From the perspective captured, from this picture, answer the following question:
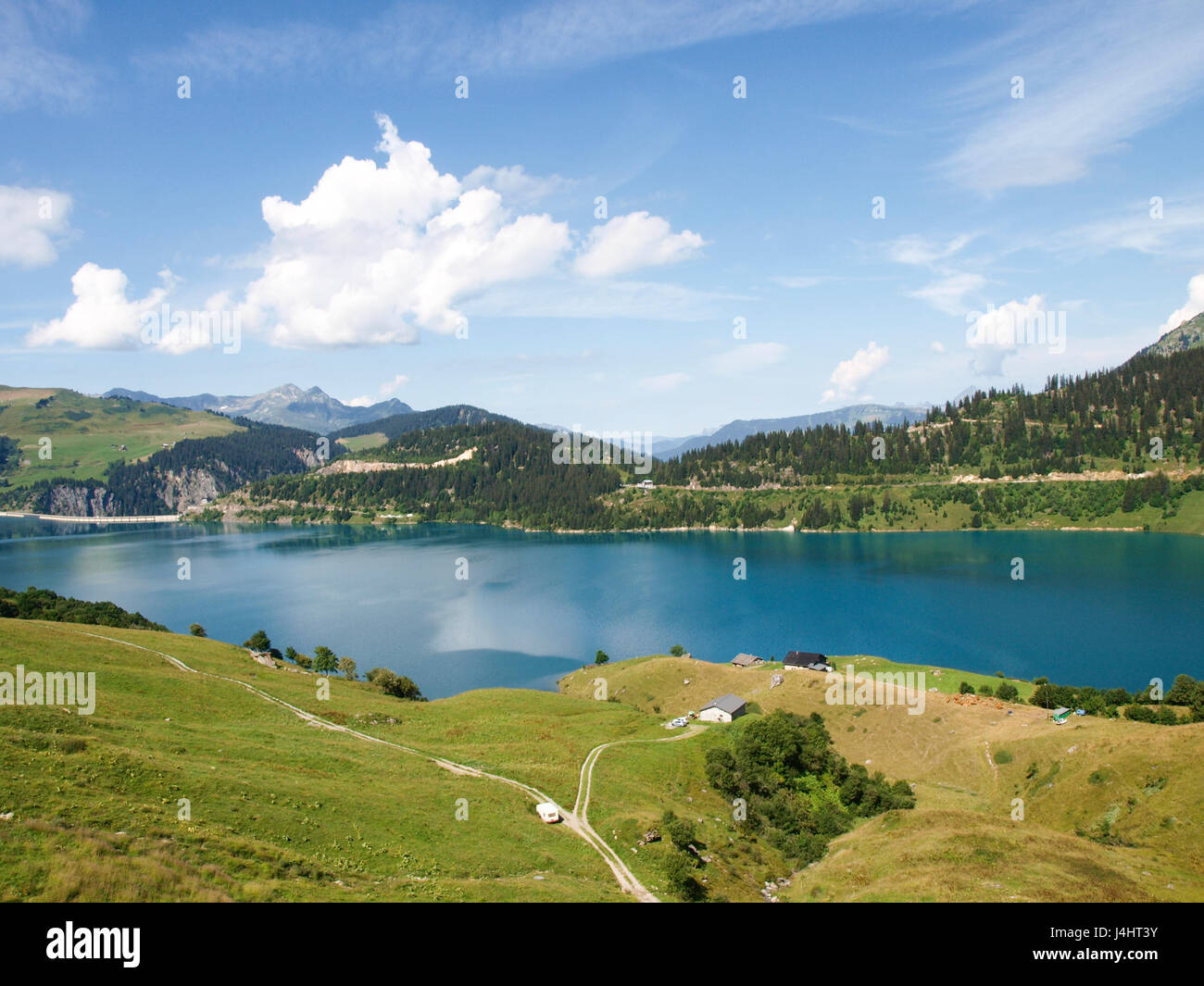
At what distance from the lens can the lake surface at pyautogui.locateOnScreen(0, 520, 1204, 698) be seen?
10569 centimetres

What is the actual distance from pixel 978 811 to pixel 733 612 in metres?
88.5

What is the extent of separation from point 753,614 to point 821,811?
277 feet

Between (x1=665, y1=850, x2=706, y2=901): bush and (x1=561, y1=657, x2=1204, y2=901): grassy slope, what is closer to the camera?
(x1=561, y1=657, x2=1204, y2=901): grassy slope

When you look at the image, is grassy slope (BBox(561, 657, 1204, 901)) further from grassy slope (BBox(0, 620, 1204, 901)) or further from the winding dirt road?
the winding dirt road

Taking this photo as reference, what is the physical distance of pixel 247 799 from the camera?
32.7m

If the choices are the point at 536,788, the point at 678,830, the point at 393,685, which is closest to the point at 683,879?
the point at 678,830

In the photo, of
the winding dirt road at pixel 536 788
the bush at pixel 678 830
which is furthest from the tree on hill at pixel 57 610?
the bush at pixel 678 830

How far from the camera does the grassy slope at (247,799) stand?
843 inches

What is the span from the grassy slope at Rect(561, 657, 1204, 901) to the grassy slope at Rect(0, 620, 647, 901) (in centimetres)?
814

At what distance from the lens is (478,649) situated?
118312mm

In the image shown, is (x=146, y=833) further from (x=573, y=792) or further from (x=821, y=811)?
(x=821, y=811)

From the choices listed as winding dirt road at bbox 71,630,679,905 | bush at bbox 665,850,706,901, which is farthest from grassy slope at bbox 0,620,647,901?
bush at bbox 665,850,706,901
